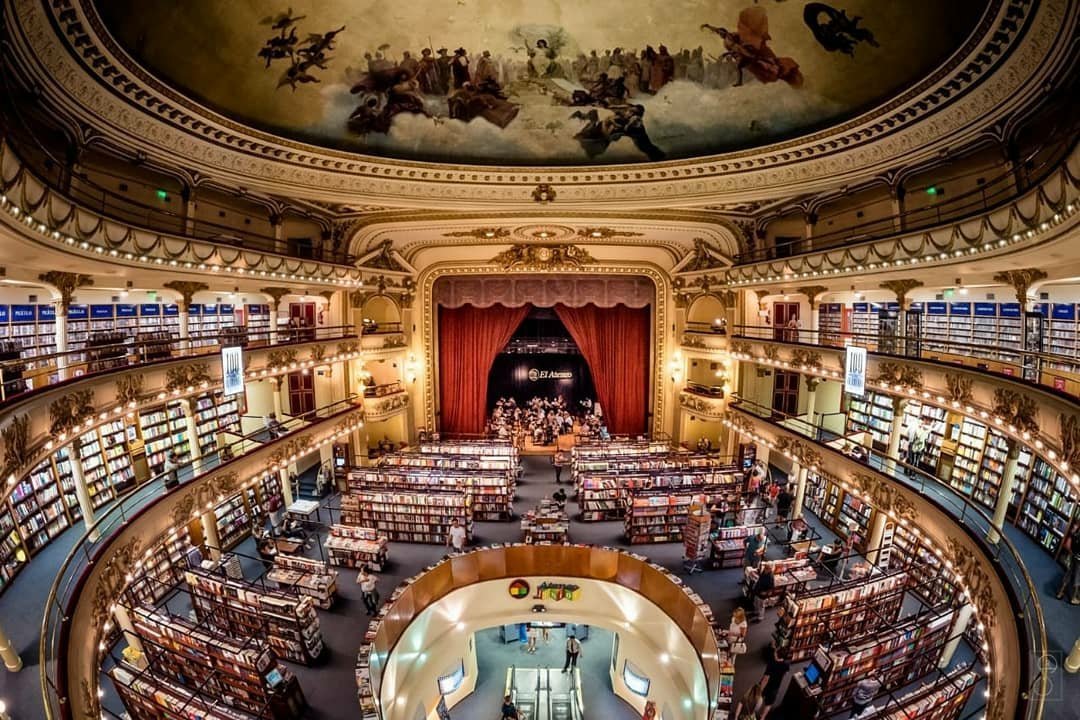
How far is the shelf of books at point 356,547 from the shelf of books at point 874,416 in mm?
11301

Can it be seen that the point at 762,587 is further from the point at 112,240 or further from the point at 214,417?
the point at 214,417

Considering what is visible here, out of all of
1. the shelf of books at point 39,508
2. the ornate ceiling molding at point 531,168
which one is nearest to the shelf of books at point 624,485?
the ornate ceiling molding at point 531,168

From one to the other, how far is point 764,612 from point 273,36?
13.8m

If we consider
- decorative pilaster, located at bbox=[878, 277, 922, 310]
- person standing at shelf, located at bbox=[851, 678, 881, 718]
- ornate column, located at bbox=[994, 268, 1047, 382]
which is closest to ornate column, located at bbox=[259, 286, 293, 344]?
person standing at shelf, located at bbox=[851, 678, 881, 718]

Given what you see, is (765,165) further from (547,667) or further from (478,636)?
(478,636)

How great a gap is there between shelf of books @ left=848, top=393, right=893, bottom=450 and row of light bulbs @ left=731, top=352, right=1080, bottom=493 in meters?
2.12

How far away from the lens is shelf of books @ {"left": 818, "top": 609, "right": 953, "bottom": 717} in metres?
7.05

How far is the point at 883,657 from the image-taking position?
7457 millimetres

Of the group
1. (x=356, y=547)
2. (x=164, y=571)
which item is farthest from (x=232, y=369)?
(x=356, y=547)

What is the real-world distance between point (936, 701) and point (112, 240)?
13.1 m

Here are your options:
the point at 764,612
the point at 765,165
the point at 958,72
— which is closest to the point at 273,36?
the point at 765,165

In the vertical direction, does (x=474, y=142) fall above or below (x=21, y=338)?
above

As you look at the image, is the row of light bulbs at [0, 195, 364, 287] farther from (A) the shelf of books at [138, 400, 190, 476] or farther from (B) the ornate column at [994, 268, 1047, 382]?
(B) the ornate column at [994, 268, 1047, 382]

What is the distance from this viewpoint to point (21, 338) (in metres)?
9.54
